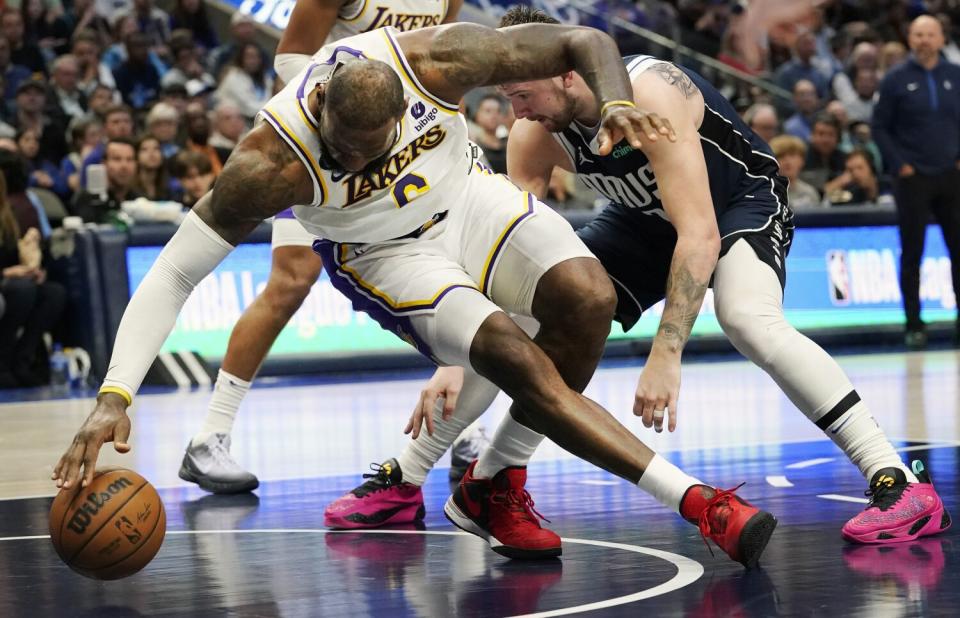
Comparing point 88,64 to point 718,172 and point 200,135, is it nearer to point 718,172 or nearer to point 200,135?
point 200,135

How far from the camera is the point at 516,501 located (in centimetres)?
439

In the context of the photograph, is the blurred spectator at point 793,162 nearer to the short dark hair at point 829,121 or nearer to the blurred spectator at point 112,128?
the short dark hair at point 829,121

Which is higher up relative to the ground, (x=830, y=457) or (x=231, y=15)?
(x=231, y=15)

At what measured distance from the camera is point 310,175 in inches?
160

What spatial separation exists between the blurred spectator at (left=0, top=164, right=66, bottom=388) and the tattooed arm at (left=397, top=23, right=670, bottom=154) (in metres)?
7.05

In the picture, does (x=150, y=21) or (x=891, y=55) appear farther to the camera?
(x=891, y=55)

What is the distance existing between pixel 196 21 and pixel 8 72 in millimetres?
2618

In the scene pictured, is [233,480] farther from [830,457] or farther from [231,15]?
[231,15]

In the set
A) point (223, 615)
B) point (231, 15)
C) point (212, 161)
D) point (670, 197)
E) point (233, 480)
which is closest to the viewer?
point (223, 615)

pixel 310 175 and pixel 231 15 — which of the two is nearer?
pixel 310 175

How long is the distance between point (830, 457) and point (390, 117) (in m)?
2.99

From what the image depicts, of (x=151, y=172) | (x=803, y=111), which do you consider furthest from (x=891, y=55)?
(x=151, y=172)

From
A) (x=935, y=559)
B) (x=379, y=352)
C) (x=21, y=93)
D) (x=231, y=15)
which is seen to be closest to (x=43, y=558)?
(x=935, y=559)

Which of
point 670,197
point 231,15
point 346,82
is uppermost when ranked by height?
point 231,15
